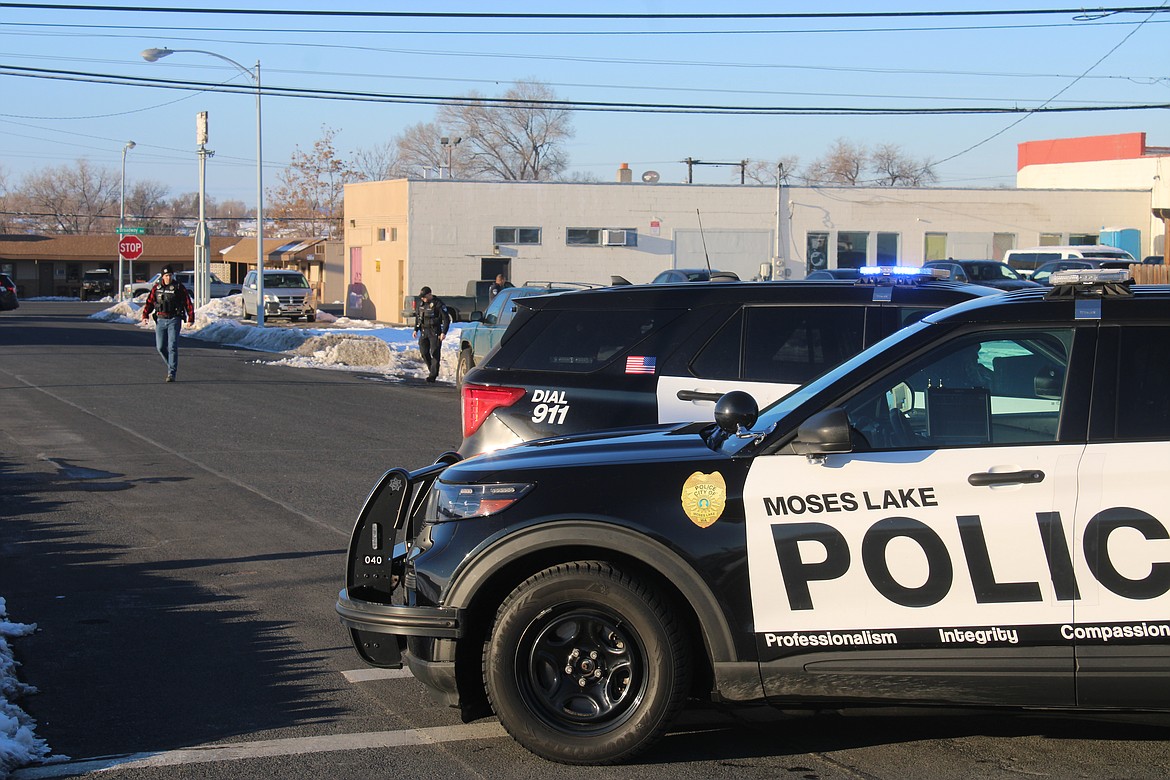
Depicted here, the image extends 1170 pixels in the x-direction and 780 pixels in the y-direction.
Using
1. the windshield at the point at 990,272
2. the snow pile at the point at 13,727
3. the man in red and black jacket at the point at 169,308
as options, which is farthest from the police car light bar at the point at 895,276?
the windshield at the point at 990,272

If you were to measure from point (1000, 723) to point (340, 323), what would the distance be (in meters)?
41.2

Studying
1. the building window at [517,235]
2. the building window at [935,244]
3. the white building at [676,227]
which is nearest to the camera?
the white building at [676,227]

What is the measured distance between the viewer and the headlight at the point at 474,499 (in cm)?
472

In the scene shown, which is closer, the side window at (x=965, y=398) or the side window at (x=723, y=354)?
the side window at (x=965, y=398)

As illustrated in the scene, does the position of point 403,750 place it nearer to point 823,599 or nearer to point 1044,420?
point 823,599

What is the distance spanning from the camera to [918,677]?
441 cm

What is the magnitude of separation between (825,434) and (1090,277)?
1240 millimetres

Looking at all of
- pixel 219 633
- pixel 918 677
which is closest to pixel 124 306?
pixel 219 633

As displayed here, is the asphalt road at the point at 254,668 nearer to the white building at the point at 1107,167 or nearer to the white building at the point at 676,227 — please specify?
the white building at the point at 676,227

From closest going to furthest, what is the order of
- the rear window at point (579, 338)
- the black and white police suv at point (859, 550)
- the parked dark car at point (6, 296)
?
the black and white police suv at point (859, 550)
the rear window at point (579, 338)
the parked dark car at point (6, 296)

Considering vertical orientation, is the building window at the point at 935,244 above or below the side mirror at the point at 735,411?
above

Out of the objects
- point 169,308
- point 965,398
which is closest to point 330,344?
point 169,308

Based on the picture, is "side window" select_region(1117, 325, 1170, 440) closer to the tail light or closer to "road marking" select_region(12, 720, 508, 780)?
"road marking" select_region(12, 720, 508, 780)

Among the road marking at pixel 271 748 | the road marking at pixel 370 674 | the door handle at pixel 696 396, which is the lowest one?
the road marking at pixel 370 674
